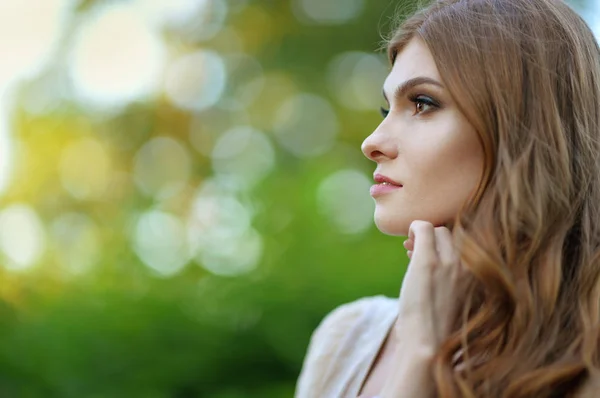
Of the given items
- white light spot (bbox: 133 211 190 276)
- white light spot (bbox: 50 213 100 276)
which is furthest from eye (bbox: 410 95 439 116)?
white light spot (bbox: 50 213 100 276)

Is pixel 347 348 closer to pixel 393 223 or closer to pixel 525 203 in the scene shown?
pixel 393 223

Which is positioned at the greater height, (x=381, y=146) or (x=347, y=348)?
(x=381, y=146)

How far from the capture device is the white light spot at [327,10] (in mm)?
7211

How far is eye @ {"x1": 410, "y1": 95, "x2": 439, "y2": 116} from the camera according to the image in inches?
63.1

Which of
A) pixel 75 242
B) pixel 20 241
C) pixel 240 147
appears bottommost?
pixel 75 242

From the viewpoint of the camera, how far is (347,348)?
205 centimetres

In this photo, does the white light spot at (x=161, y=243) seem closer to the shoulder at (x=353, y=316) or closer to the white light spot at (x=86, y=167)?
the shoulder at (x=353, y=316)

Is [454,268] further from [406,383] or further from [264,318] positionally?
[264,318]

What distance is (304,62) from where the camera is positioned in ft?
24.2

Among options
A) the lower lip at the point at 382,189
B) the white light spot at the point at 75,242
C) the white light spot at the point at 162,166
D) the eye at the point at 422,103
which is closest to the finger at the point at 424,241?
the lower lip at the point at 382,189

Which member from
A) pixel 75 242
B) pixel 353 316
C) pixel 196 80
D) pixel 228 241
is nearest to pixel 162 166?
pixel 196 80

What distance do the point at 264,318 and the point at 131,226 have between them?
3.58 ft

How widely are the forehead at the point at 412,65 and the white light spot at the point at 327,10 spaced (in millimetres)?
5678

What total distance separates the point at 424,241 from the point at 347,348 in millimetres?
625
